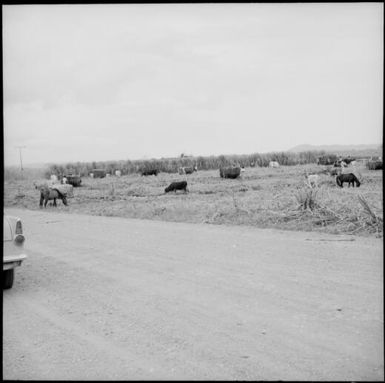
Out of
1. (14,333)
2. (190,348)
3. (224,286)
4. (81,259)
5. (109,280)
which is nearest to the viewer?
(190,348)

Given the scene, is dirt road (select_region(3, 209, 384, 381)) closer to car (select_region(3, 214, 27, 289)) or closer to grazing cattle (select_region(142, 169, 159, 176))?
car (select_region(3, 214, 27, 289))

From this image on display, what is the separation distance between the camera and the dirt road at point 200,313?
3.48m

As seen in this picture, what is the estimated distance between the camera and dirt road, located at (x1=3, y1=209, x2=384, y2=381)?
348 cm

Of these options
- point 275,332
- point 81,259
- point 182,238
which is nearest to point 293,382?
point 275,332

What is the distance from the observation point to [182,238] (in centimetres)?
965

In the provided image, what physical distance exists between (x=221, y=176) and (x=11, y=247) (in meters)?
26.1

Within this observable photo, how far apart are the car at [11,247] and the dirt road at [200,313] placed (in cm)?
27

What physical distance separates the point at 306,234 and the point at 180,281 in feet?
14.5

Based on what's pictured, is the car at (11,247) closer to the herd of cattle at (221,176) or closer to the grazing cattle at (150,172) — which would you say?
the herd of cattle at (221,176)

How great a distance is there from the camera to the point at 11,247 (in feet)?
19.0

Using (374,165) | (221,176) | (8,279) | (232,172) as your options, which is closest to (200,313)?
(8,279)

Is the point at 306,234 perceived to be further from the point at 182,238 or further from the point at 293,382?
the point at 293,382

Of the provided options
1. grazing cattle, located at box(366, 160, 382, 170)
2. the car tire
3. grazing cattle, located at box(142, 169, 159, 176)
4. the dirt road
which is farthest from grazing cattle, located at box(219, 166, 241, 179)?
the car tire

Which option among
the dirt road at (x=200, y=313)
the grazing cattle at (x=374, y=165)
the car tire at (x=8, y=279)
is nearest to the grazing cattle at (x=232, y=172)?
the grazing cattle at (x=374, y=165)
